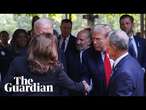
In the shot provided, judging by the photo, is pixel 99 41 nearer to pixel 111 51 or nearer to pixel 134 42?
pixel 111 51

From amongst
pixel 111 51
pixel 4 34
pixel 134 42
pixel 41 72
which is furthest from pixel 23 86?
pixel 134 42

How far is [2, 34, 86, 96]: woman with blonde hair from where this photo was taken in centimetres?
1007

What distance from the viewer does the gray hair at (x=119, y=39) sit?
1012 centimetres

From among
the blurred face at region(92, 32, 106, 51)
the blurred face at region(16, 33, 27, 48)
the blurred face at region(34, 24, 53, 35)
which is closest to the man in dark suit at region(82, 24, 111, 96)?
the blurred face at region(92, 32, 106, 51)

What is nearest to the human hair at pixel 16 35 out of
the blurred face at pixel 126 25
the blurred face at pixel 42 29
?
the blurred face at pixel 42 29

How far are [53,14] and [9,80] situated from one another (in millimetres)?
1091

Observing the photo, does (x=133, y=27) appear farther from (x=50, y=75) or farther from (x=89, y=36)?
(x=50, y=75)

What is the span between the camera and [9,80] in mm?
10039

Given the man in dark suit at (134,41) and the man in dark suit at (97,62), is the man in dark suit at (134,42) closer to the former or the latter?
the man in dark suit at (134,41)

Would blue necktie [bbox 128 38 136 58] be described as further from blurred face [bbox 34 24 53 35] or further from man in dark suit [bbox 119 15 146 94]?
blurred face [bbox 34 24 53 35]

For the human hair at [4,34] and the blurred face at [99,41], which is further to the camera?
the blurred face at [99,41]

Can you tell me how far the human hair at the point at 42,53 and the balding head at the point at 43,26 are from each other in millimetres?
61

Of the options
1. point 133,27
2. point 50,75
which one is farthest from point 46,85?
point 133,27

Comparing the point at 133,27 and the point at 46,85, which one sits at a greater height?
the point at 133,27
